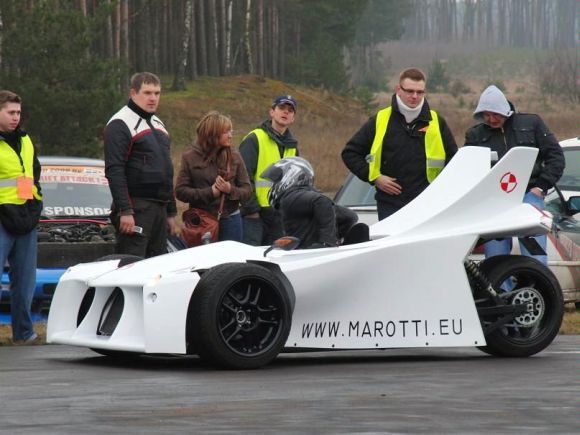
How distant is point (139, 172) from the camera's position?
12039 millimetres

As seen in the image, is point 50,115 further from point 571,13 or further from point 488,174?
point 571,13

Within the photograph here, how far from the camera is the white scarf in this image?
39.3ft

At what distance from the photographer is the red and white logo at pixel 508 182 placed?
10.6 m

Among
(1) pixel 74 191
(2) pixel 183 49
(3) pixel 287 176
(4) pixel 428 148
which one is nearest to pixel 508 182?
(4) pixel 428 148

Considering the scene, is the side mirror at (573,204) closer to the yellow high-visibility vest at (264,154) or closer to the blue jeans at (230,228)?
the yellow high-visibility vest at (264,154)

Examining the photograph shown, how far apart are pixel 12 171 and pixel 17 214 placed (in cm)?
35

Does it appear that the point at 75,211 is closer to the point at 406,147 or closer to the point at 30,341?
the point at 30,341

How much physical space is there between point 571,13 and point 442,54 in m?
45.0

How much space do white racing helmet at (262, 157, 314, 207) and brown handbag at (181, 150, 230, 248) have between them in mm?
2266

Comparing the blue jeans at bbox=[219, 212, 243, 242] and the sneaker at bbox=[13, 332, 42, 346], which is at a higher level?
the blue jeans at bbox=[219, 212, 243, 242]

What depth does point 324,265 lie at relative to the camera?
9.77 metres

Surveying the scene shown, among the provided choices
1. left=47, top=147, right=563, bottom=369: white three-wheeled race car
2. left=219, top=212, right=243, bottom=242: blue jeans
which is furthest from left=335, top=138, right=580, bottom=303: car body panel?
left=47, top=147, right=563, bottom=369: white three-wheeled race car

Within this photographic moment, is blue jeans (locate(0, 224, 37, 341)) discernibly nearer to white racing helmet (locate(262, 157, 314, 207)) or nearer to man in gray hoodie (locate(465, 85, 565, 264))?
white racing helmet (locate(262, 157, 314, 207))

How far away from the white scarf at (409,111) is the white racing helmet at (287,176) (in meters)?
1.84
